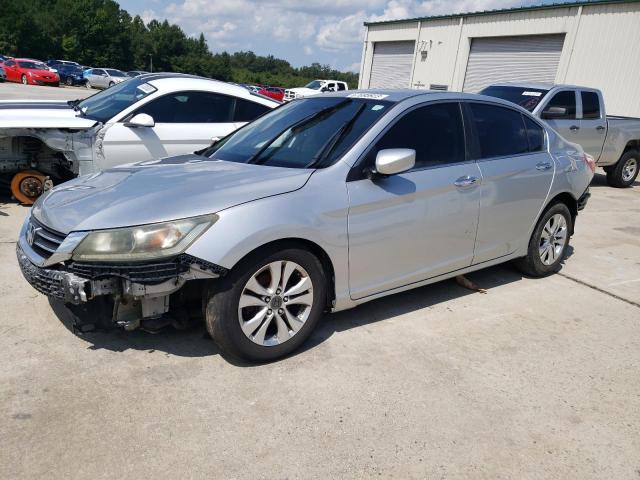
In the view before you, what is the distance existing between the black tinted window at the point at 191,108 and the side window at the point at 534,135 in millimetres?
3594

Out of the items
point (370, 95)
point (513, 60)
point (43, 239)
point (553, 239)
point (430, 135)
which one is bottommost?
point (553, 239)

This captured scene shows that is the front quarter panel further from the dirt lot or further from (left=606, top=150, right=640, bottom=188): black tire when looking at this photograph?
(left=606, top=150, right=640, bottom=188): black tire

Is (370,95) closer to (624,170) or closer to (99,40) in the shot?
(624,170)

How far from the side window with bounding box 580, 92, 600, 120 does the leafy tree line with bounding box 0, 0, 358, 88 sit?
49043 mm

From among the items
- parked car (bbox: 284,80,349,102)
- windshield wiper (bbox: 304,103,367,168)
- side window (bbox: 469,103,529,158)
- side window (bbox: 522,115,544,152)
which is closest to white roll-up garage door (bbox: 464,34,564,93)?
parked car (bbox: 284,80,349,102)

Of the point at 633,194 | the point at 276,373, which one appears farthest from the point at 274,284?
the point at 633,194

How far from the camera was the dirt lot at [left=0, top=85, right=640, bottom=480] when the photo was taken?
8.16 ft

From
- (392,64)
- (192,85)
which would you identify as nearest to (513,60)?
(392,64)

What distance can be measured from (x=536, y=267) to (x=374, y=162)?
2.35 meters

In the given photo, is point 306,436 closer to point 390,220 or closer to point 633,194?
point 390,220

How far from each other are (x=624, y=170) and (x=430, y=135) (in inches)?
373

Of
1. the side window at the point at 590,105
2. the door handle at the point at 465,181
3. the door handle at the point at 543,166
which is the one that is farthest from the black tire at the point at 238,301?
the side window at the point at 590,105

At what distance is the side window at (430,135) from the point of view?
3713 mm

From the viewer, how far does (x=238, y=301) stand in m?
3.04
